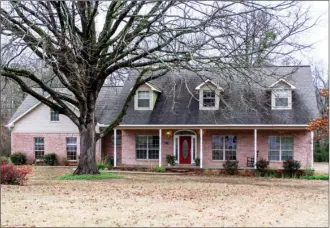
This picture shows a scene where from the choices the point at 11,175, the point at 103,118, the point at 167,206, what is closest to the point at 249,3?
the point at 167,206

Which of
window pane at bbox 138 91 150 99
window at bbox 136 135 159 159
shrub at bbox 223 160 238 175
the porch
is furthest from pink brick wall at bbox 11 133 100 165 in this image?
shrub at bbox 223 160 238 175

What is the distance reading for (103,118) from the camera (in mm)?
32969

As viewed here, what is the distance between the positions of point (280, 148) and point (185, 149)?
6.07m

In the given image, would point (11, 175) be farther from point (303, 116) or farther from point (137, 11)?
point (303, 116)

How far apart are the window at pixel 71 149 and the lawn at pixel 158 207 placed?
16413 millimetres

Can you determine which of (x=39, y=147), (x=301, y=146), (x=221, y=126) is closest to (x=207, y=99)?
(x=221, y=126)

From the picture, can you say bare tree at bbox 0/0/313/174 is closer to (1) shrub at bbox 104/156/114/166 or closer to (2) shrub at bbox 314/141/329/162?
(1) shrub at bbox 104/156/114/166

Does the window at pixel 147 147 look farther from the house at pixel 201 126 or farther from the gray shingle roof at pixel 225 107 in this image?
the gray shingle roof at pixel 225 107

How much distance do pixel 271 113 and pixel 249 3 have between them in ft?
41.1

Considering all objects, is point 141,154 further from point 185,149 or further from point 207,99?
point 207,99

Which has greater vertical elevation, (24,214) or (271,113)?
(271,113)

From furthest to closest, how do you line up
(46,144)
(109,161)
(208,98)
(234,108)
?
(46,144)
(109,161)
(208,98)
(234,108)

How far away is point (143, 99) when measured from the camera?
31828mm

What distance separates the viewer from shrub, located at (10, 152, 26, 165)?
111ft
